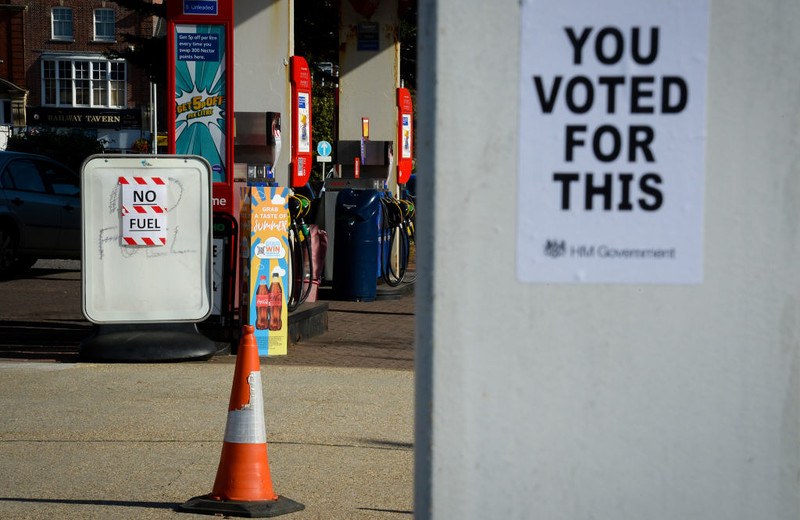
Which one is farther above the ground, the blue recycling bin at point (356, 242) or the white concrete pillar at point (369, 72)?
the white concrete pillar at point (369, 72)

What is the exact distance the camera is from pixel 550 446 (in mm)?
2010

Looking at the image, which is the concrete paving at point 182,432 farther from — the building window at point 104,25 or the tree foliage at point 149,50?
the building window at point 104,25

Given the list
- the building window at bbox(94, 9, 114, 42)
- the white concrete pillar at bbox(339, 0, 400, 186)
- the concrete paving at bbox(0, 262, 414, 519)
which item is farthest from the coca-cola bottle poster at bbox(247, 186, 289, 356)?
the building window at bbox(94, 9, 114, 42)

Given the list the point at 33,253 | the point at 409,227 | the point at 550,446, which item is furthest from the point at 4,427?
the point at 409,227

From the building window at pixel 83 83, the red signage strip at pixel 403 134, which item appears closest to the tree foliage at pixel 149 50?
the red signage strip at pixel 403 134

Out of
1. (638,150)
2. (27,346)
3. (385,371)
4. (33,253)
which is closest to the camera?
(638,150)

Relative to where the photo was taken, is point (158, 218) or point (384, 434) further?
point (158, 218)

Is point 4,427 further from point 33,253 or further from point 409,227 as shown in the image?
point 409,227

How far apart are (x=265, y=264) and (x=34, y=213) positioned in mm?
7811

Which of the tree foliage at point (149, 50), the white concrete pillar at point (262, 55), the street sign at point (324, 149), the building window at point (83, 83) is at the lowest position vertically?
the street sign at point (324, 149)

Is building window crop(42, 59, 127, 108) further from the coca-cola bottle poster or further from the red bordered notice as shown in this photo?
the red bordered notice

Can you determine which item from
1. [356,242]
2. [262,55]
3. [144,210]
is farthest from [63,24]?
[144,210]

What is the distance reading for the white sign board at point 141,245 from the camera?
28.3 feet

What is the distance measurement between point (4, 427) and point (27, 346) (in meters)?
3.57
